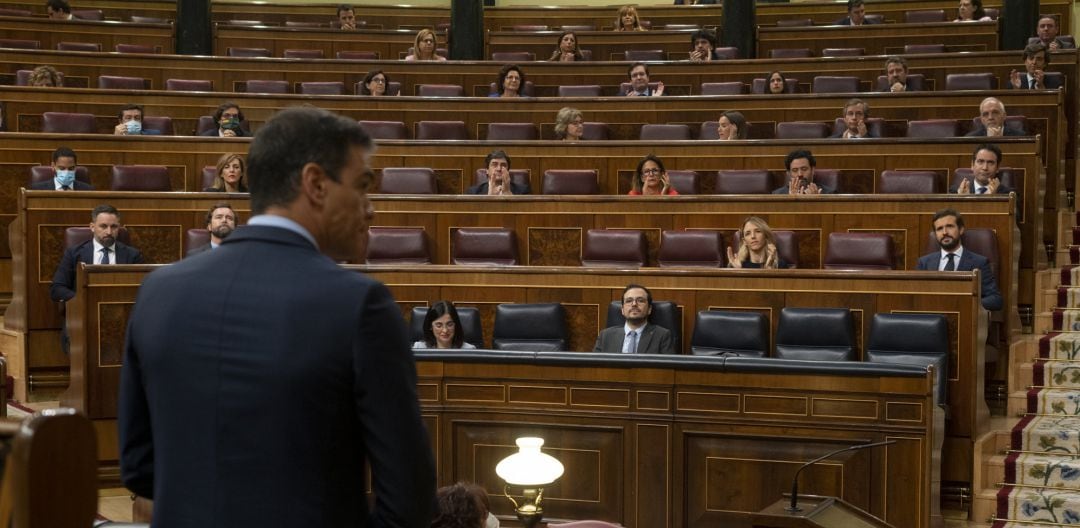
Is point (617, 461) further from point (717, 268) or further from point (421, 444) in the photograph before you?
point (421, 444)

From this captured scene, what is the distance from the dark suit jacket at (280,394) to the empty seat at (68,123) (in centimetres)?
493

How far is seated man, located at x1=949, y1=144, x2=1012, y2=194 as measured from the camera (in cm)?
434

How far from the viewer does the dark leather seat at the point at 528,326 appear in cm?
391

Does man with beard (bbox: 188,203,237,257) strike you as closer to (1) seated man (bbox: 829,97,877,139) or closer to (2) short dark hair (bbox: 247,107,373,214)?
(1) seated man (bbox: 829,97,877,139)

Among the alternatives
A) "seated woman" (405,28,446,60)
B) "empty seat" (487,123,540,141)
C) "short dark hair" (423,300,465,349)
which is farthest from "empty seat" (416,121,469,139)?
"short dark hair" (423,300,465,349)

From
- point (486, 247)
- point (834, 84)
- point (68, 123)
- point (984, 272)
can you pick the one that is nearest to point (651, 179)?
point (486, 247)

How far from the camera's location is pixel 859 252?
4.08m

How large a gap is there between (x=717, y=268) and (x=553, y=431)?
964mm

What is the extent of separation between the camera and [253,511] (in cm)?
91

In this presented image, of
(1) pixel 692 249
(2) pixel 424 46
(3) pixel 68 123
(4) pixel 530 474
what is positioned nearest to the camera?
(4) pixel 530 474

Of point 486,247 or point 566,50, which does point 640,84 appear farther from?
point 486,247

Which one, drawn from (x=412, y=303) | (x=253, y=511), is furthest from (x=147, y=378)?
(x=412, y=303)

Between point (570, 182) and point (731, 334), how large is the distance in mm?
1499

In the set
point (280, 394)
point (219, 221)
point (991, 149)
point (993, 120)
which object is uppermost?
point (993, 120)
